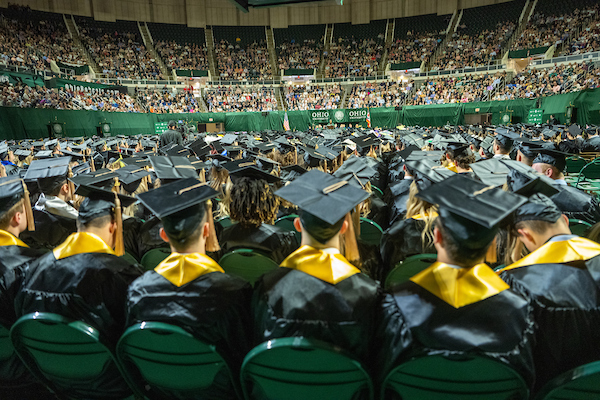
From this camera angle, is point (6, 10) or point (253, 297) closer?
point (253, 297)

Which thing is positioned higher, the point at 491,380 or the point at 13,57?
the point at 13,57

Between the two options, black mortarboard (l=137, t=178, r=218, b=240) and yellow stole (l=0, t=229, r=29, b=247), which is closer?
black mortarboard (l=137, t=178, r=218, b=240)

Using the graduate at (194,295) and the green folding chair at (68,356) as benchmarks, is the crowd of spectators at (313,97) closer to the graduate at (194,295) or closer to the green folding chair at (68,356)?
the graduate at (194,295)

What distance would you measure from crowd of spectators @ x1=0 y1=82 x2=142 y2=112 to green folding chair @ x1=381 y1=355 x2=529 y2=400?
20777 millimetres

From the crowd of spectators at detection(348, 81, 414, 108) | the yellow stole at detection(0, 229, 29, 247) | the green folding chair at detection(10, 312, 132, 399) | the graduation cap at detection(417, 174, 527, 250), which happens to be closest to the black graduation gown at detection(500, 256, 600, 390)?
the graduation cap at detection(417, 174, 527, 250)

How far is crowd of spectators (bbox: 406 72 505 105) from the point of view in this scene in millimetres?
27219

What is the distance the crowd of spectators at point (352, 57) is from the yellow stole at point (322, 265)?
3539cm

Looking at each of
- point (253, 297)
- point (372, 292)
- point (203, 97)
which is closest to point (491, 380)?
point (372, 292)

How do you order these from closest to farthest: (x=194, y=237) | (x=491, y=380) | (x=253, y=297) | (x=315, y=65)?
1. (x=491, y=380)
2. (x=253, y=297)
3. (x=194, y=237)
4. (x=315, y=65)

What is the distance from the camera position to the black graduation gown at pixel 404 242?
2771 mm

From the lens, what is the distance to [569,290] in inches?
66.1

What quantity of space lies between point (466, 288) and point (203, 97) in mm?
32484

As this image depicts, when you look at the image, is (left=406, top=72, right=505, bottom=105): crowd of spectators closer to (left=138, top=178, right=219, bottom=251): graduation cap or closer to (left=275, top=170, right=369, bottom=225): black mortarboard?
(left=275, top=170, right=369, bottom=225): black mortarboard

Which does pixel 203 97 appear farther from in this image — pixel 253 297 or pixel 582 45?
pixel 253 297
